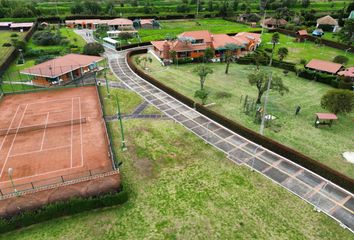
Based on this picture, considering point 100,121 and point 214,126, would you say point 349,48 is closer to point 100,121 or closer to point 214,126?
point 214,126

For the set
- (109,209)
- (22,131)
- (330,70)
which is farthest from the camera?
(330,70)

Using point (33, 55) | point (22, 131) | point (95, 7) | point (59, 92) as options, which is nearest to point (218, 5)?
point (95, 7)

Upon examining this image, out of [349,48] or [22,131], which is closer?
[22,131]

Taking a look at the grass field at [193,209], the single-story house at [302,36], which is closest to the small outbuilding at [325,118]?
the grass field at [193,209]

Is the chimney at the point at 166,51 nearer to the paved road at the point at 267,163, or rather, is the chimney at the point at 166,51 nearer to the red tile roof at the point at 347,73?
the paved road at the point at 267,163

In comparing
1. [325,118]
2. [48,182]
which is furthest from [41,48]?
[325,118]

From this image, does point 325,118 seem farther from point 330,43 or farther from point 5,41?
point 5,41
